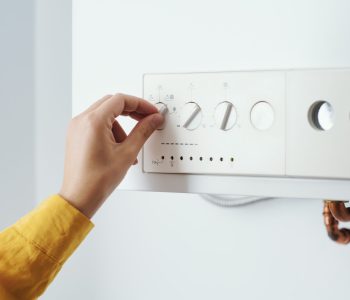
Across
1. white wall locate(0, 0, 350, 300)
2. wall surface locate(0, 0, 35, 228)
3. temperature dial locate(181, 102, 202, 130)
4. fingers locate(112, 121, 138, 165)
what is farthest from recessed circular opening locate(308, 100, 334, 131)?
wall surface locate(0, 0, 35, 228)

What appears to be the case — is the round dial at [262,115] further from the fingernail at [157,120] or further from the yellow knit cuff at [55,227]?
the yellow knit cuff at [55,227]

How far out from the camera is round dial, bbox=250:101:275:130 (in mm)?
560

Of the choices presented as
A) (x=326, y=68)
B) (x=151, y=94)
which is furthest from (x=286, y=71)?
(x=151, y=94)

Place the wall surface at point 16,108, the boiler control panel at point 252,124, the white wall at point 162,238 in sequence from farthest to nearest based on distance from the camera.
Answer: the wall surface at point 16,108 → the white wall at point 162,238 → the boiler control panel at point 252,124

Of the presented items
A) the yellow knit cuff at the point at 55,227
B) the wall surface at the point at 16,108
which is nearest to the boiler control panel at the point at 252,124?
the yellow knit cuff at the point at 55,227

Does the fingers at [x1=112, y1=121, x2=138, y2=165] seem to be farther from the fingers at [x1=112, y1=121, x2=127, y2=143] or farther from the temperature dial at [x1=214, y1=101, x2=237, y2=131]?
the temperature dial at [x1=214, y1=101, x2=237, y2=131]

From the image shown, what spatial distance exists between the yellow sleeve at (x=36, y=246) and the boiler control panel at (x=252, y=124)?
4.6 inches

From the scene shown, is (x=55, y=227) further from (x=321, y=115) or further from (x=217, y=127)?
(x=321, y=115)

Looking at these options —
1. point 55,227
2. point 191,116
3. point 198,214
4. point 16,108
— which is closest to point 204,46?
point 191,116

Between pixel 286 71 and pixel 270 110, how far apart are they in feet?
0.15

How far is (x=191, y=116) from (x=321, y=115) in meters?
0.15

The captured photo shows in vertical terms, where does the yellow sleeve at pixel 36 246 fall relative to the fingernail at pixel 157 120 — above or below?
below

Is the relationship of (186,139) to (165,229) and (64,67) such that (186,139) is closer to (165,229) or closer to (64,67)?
(165,229)

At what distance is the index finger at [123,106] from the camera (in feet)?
1.87
